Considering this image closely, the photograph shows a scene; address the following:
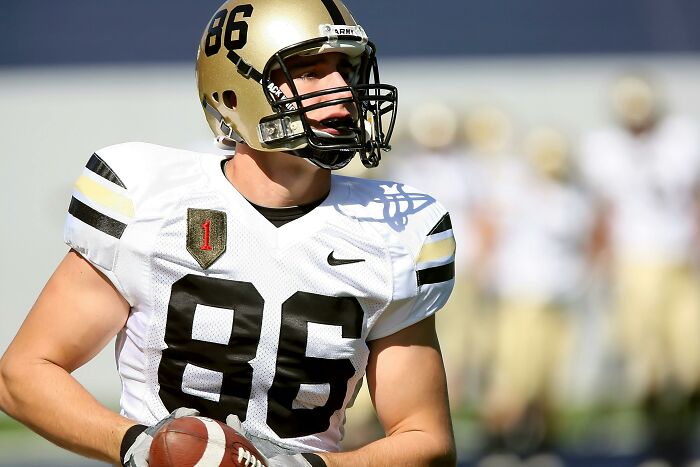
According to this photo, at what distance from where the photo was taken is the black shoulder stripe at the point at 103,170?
2365 millimetres

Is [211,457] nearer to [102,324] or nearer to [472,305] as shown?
[102,324]

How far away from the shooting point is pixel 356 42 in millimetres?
2416

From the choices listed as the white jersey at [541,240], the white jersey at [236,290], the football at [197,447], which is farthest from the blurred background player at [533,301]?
the football at [197,447]

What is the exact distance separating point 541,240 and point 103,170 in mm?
4606

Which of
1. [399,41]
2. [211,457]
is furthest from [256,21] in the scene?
[399,41]

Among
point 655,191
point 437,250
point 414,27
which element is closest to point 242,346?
point 437,250

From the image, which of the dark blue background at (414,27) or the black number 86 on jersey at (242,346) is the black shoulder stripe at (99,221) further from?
the dark blue background at (414,27)

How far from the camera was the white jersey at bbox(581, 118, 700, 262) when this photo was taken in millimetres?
6609

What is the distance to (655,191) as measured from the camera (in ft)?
21.8

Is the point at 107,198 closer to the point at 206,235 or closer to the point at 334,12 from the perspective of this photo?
the point at 206,235

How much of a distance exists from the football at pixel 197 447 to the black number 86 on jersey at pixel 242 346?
252 millimetres

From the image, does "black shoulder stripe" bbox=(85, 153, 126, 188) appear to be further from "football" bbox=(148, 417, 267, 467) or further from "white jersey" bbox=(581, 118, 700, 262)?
"white jersey" bbox=(581, 118, 700, 262)

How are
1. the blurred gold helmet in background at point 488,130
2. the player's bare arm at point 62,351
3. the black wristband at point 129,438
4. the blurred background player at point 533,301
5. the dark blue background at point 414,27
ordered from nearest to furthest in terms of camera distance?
1. the black wristband at point 129,438
2. the player's bare arm at point 62,351
3. the blurred background player at point 533,301
4. the blurred gold helmet in background at point 488,130
5. the dark blue background at point 414,27

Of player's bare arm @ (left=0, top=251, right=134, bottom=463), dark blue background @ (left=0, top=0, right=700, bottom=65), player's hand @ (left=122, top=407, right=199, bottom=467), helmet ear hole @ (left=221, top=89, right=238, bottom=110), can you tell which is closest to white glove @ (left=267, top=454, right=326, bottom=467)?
player's hand @ (left=122, top=407, right=199, bottom=467)
